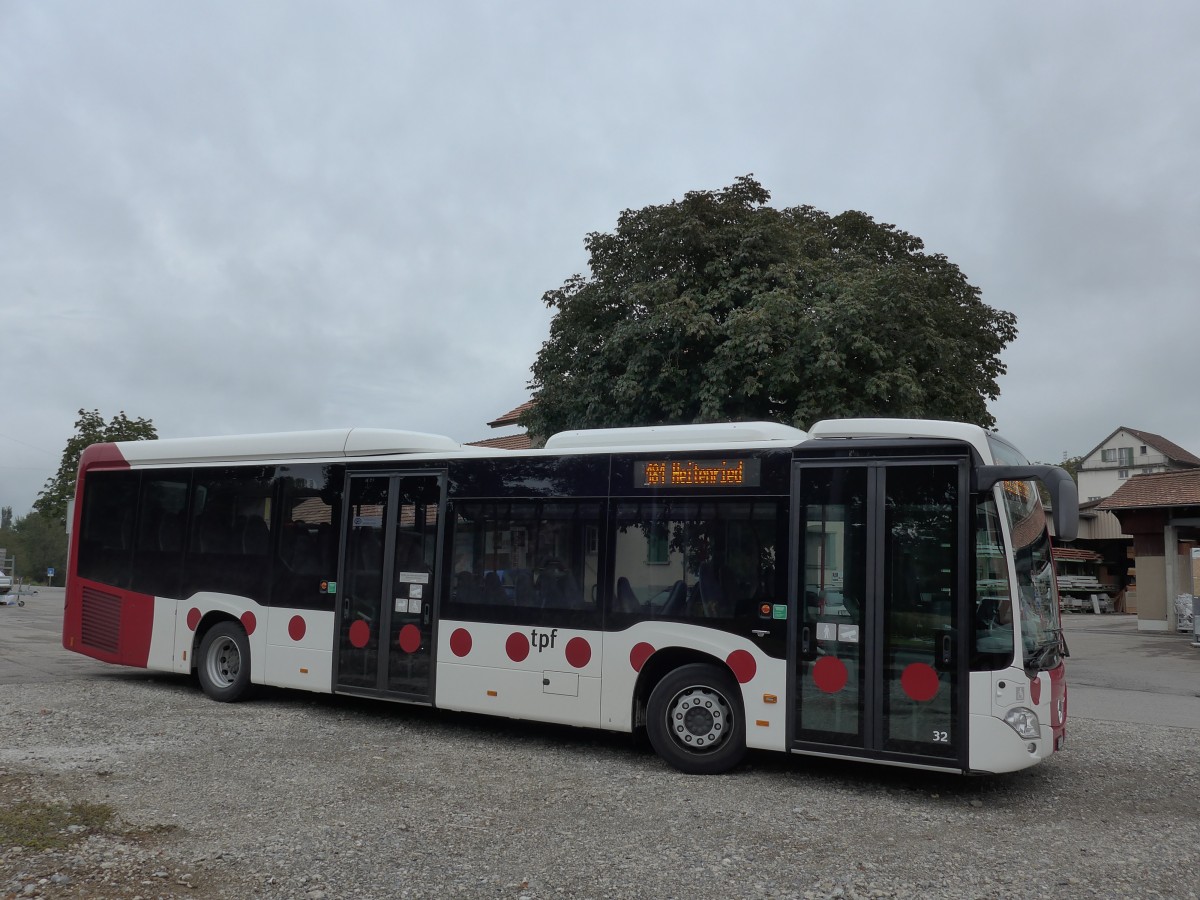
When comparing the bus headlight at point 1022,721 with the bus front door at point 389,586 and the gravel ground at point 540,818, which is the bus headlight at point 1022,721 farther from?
the bus front door at point 389,586

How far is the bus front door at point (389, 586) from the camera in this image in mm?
9562

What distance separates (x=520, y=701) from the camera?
8836mm

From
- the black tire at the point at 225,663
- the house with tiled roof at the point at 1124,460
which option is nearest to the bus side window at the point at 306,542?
the black tire at the point at 225,663

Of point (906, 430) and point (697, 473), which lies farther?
point (697, 473)

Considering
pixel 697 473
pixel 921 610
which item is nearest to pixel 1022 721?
pixel 921 610

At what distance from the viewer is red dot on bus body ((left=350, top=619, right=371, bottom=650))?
9898 mm

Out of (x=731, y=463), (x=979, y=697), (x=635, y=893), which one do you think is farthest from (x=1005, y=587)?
(x=635, y=893)

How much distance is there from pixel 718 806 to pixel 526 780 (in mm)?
1558

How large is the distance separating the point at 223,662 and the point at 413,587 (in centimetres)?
302

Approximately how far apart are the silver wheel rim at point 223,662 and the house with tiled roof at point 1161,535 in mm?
Result: 24961

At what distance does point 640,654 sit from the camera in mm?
8211

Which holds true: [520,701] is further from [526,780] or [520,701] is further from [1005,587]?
[1005,587]

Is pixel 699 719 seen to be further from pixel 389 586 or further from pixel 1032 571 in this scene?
pixel 389 586

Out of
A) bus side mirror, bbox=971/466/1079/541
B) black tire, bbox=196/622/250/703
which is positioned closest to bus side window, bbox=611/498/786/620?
bus side mirror, bbox=971/466/1079/541
